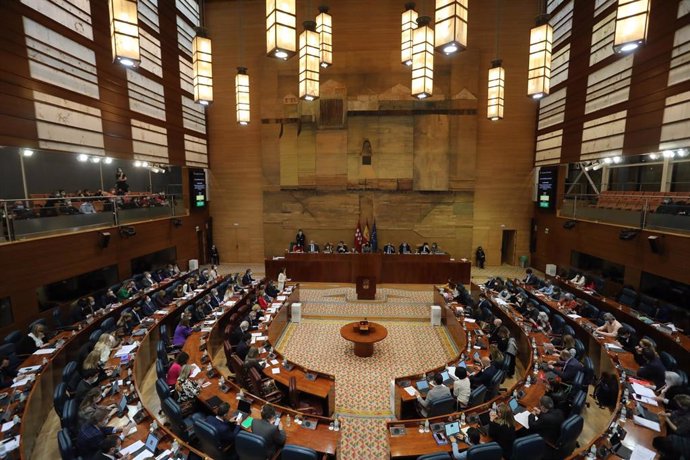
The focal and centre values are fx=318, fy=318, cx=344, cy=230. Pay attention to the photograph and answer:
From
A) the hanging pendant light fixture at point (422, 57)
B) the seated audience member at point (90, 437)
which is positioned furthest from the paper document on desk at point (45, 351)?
the hanging pendant light fixture at point (422, 57)

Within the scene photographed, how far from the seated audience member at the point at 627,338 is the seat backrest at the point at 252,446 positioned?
300 inches

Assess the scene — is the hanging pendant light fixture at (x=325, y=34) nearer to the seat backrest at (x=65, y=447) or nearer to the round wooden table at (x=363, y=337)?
the round wooden table at (x=363, y=337)

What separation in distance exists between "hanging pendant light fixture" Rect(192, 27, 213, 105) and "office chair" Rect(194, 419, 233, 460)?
21.1 ft

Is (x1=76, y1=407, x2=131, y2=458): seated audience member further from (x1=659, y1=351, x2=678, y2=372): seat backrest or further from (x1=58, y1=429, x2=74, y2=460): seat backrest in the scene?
(x1=659, y1=351, x2=678, y2=372): seat backrest

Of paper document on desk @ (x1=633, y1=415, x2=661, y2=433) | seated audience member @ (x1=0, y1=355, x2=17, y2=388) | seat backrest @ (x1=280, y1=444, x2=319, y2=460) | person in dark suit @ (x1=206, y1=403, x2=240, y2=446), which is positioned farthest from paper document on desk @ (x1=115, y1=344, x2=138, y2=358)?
paper document on desk @ (x1=633, y1=415, x2=661, y2=433)

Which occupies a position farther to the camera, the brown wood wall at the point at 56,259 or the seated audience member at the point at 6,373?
the brown wood wall at the point at 56,259

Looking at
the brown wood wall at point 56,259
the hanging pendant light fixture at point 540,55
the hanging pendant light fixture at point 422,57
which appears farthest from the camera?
the brown wood wall at point 56,259

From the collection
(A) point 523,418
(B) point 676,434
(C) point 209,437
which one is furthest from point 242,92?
(B) point 676,434

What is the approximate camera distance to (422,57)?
6.01m

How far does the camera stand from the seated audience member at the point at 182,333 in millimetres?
7242

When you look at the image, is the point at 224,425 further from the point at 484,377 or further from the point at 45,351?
the point at 45,351

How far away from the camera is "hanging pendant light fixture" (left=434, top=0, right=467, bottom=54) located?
4.11m

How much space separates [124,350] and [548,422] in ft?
24.9

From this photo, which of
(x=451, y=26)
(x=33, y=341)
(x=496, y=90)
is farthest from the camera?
(x=496, y=90)
